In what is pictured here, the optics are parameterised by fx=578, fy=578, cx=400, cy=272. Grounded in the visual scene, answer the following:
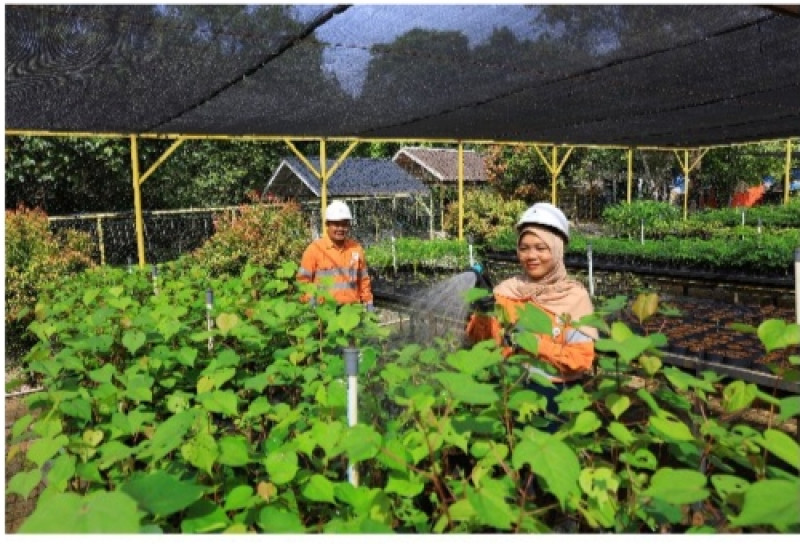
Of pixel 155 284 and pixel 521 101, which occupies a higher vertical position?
pixel 521 101

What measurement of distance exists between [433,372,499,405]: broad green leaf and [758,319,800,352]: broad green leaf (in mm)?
498

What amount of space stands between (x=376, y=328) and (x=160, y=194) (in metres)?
Answer: 15.4

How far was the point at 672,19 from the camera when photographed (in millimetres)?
2920

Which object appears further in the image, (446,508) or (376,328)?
(376,328)

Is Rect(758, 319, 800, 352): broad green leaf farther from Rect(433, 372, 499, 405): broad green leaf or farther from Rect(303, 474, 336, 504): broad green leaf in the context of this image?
Rect(303, 474, 336, 504): broad green leaf

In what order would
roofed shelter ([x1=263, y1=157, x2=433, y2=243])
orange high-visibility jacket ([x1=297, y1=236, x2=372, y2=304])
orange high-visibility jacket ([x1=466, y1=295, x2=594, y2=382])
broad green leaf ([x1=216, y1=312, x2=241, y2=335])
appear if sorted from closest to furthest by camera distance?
orange high-visibility jacket ([x1=466, y1=295, x2=594, y2=382]) < broad green leaf ([x1=216, y1=312, x2=241, y2=335]) < orange high-visibility jacket ([x1=297, y1=236, x2=372, y2=304]) < roofed shelter ([x1=263, y1=157, x2=433, y2=243])

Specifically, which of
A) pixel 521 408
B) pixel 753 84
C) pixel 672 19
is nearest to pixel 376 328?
pixel 521 408

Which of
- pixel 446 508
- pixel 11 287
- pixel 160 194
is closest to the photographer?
pixel 446 508

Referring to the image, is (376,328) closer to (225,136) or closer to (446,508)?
(446,508)

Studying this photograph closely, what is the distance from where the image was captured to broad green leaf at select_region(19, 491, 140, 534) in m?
0.67

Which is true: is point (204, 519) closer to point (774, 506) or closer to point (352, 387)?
point (352, 387)

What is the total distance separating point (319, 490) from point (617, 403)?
56cm

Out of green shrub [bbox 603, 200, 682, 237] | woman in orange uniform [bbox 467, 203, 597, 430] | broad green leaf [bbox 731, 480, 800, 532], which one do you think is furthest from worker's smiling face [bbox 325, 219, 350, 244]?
green shrub [bbox 603, 200, 682, 237]

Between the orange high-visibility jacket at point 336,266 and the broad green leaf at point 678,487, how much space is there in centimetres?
274
